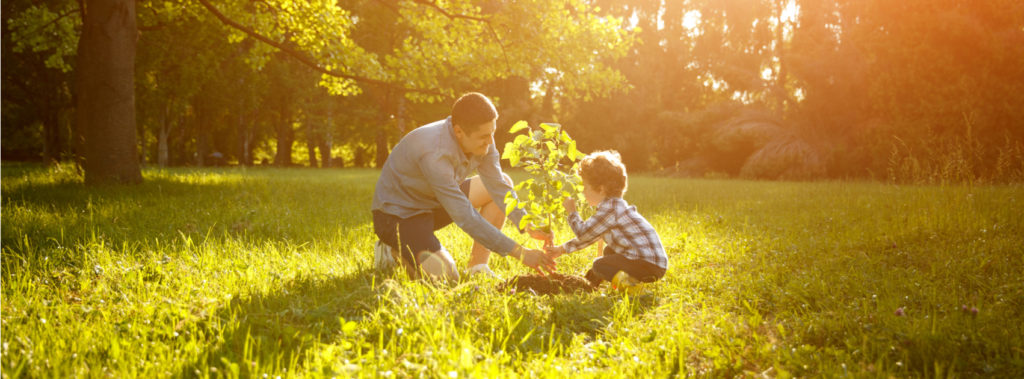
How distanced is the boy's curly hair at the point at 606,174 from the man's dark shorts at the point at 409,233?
1.41m

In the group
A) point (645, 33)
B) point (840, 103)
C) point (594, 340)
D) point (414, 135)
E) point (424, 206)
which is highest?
point (645, 33)

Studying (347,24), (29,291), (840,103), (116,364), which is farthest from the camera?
(840,103)

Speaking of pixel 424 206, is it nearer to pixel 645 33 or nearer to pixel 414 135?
pixel 414 135

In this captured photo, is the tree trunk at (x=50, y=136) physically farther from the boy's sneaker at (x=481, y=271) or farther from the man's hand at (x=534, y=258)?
the man's hand at (x=534, y=258)

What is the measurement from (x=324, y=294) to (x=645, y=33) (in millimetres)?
31623

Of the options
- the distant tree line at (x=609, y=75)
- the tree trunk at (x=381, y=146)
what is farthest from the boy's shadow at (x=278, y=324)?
the tree trunk at (x=381, y=146)

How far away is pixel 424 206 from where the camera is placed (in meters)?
4.80

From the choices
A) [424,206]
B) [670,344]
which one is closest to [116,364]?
[424,206]

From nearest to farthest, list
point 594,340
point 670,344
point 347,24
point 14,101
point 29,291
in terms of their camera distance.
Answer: point 670,344 → point 594,340 → point 29,291 → point 347,24 → point 14,101

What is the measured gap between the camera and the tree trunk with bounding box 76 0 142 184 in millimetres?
9312

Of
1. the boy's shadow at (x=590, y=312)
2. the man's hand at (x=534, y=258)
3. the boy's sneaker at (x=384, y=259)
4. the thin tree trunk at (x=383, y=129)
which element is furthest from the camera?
the thin tree trunk at (x=383, y=129)

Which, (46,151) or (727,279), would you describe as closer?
(727,279)

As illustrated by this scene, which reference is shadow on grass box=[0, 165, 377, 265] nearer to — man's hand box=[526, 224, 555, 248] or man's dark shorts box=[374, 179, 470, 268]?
man's dark shorts box=[374, 179, 470, 268]

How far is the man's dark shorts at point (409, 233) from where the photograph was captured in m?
4.55
